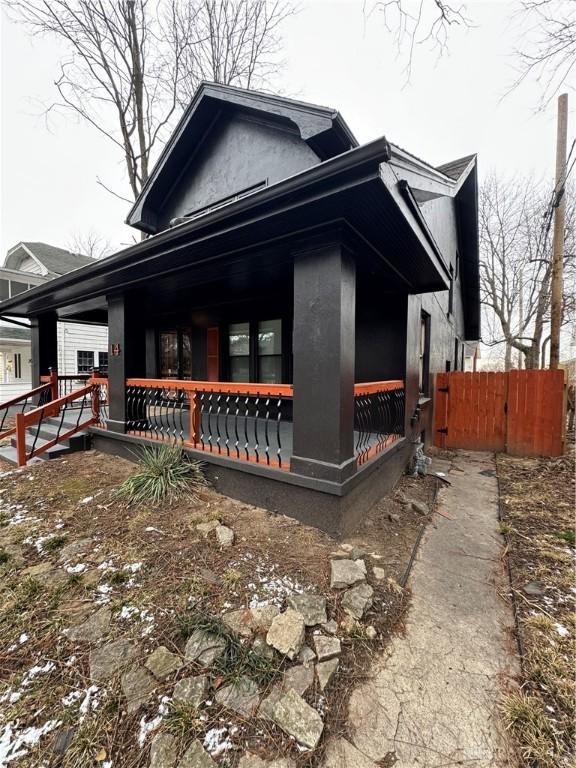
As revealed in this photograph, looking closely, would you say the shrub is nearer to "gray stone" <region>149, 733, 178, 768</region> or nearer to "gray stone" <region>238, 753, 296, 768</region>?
"gray stone" <region>149, 733, 178, 768</region>

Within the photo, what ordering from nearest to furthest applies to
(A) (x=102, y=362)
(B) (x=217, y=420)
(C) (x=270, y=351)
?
1. (B) (x=217, y=420)
2. (C) (x=270, y=351)
3. (A) (x=102, y=362)

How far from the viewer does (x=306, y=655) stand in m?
1.77

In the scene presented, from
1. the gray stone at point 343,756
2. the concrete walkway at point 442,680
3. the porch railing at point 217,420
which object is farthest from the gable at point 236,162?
the gray stone at point 343,756

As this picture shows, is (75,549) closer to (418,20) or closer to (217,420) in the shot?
(217,420)

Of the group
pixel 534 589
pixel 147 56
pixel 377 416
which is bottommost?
pixel 534 589

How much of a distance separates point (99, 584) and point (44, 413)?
387 centimetres

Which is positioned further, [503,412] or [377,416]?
[503,412]

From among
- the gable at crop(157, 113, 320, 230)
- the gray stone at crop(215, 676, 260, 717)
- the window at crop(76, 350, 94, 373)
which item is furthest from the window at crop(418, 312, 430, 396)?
the window at crop(76, 350, 94, 373)

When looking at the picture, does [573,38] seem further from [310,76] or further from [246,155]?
[310,76]

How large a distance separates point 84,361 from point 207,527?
14.2m

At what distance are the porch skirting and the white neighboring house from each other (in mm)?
12547

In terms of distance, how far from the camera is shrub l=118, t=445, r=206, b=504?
3.51 meters

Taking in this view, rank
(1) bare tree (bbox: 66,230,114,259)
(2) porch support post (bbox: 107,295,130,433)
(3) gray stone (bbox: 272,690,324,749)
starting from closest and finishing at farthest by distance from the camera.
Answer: (3) gray stone (bbox: 272,690,324,749) → (2) porch support post (bbox: 107,295,130,433) → (1) bare tree (bbox: 66,230,114,259)

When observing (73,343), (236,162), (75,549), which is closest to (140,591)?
(75,549)
